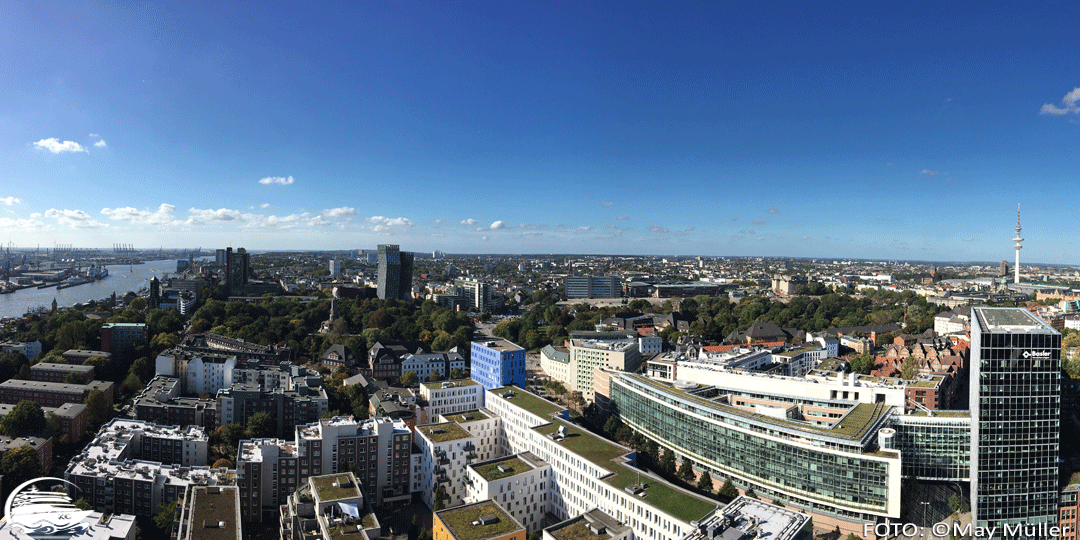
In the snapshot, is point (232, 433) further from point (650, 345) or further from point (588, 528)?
point (650, 345)

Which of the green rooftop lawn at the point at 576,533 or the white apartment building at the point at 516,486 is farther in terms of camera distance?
the white apartment building at the point at 516,486

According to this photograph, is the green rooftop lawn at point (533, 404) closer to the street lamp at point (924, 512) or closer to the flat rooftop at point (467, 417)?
the flat rooftop at point (467, 417)

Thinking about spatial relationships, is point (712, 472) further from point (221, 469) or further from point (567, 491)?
point (221, 469)

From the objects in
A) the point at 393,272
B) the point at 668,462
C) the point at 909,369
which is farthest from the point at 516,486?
the point at 393,272

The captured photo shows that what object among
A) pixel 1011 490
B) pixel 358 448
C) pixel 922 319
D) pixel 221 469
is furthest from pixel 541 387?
pixel 922 319

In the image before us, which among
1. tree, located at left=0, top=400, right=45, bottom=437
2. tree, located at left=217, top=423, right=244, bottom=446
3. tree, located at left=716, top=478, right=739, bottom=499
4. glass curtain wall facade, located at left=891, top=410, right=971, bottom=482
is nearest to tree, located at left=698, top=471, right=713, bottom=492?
tree, located at left=716, top=478, right=739, bottom=499

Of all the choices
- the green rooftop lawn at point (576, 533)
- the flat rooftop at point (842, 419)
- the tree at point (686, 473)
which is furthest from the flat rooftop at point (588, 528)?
A: the flat rooftop at point (842, 419)
